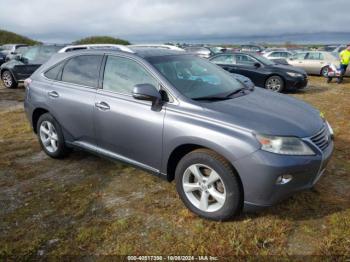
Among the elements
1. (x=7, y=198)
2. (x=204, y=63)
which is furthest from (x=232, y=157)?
(x=7, y=198)

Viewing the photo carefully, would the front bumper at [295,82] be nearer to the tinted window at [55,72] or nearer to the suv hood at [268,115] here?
the suv hood at [268,115]

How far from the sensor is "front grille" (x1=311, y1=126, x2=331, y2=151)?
3127mm

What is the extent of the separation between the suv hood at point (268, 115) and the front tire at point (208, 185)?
41 centimetres

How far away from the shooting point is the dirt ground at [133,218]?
9.55 feet

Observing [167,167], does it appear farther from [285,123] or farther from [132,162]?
[285,123]

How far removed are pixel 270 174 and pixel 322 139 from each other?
85 cm

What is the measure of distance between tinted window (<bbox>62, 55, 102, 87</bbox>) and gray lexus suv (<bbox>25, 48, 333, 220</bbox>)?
0.01 m

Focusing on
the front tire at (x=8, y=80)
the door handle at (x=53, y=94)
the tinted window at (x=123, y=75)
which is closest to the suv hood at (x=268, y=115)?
the tinted window at (x=123, y=75)

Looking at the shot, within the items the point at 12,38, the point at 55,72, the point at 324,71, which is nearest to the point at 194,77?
the point at 55,72

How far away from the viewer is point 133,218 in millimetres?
3383

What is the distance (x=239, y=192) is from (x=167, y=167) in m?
0.84

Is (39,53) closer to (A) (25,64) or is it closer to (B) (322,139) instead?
(A) (25,64)

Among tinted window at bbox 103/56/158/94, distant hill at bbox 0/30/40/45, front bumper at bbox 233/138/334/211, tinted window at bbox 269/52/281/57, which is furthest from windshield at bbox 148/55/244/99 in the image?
distant hill at bbox 0/30/40/45

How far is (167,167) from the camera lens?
11.4ft
